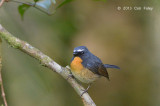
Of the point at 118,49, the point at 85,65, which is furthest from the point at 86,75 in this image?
the point at 118,49

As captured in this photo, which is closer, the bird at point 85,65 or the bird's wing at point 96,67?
the bird at point 85,65

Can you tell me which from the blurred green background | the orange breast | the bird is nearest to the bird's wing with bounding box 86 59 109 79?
the bird

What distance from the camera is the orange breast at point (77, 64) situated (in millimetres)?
3753

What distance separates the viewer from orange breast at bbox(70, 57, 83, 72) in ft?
12.3

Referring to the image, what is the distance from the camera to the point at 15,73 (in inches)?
127

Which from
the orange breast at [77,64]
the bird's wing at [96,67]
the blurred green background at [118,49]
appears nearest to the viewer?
the orange breast at [77,64]

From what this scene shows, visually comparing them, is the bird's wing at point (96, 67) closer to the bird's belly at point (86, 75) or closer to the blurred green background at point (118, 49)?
the bird's belly at point (86, 75)

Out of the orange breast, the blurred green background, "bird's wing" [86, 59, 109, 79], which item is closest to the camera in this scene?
the orange breast

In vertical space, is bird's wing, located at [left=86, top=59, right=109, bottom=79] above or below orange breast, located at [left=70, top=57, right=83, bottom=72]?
below

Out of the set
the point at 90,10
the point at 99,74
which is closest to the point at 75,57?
the point at 99,74

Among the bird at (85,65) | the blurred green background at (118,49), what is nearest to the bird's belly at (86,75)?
the bird at (85,65)

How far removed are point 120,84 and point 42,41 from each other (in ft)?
8.26

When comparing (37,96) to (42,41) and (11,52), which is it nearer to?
(11,52)

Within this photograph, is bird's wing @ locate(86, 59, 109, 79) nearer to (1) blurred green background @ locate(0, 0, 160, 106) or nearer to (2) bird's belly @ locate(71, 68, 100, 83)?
(2) bird's belly @ locate(71, 68, 100, 83)
